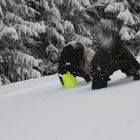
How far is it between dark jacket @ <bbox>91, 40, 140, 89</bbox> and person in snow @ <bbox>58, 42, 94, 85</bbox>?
3.30ft

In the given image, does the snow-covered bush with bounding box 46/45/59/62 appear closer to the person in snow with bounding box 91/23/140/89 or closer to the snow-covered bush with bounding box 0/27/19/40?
the snow-covered bush with bounding box 0/27/19/40

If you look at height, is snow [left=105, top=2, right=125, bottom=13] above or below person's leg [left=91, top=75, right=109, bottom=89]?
above

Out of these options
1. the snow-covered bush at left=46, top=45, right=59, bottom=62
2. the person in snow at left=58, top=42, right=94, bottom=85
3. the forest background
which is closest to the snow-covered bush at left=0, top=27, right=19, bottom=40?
the forest background

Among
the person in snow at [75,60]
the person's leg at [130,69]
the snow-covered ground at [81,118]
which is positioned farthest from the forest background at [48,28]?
the snow-covered ground at [81,118]

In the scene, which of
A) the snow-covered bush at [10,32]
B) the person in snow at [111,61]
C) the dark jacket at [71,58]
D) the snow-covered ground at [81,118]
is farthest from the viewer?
the snow-covered bush at [10,32]

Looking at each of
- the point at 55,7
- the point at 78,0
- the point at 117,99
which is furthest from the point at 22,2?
the point at 117,99

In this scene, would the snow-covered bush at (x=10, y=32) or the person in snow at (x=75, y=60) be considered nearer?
the person in snow at (x=75, y=60)

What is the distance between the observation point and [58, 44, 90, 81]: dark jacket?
7.14 m

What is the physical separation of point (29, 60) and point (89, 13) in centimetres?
599

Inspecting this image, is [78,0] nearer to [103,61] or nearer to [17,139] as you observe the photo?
[103,61]

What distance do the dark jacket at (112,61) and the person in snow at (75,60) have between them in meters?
1.00

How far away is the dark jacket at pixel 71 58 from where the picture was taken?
281 inches

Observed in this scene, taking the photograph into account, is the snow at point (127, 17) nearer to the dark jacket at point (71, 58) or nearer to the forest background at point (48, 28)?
the forest background at point (48, 28)

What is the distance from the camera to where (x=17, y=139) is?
13.2ft
